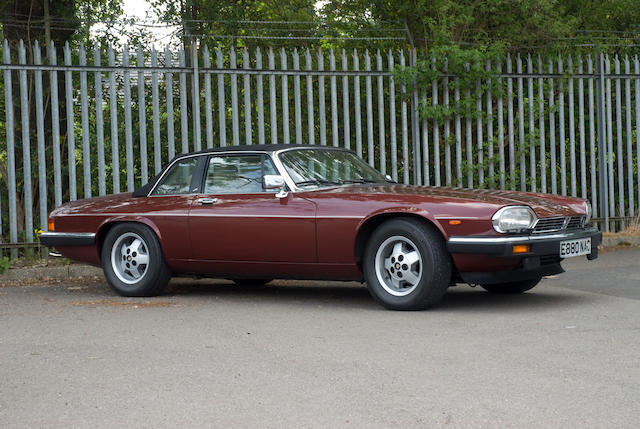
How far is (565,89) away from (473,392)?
9362 millimetres

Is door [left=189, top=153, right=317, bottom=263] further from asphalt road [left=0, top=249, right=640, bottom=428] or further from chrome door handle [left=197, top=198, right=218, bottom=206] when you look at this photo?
Result: asphalt road [left=0, top=249, right=640, bottom=428]

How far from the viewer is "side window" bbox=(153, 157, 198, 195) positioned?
28.9ft

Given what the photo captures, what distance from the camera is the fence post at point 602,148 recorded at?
13.4 m

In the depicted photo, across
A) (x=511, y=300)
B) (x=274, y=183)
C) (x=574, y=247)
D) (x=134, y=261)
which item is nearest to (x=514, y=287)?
(x=511, y=300)

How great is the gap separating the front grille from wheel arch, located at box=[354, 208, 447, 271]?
75cm

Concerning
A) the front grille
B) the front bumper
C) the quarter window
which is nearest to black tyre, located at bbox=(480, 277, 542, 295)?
the front grille

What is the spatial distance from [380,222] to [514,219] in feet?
3.49

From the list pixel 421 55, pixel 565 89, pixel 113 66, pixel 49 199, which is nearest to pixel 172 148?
pixel 113 66

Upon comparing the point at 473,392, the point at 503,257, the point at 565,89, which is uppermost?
the point at 565,89

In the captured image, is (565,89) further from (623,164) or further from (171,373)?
(171,373)

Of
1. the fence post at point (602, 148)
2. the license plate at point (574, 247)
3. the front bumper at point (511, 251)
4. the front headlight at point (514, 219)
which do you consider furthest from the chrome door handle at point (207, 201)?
the fence post at point (602, 148)

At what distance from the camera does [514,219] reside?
7215 mm

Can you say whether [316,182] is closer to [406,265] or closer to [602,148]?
[406,265]

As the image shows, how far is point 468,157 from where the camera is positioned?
1274cm
